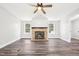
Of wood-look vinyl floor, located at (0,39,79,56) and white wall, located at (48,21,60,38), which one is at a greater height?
white wall, located at (48,21,60,38)

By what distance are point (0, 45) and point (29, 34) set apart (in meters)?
4.80

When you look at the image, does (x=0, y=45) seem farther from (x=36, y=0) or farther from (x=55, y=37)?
(x=55, y=37)

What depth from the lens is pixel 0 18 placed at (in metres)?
4.44

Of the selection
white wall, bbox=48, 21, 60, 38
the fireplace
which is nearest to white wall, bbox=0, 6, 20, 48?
the fireplace

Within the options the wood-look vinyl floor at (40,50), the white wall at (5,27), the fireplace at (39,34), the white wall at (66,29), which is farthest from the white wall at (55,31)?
the white wall at (5,27)

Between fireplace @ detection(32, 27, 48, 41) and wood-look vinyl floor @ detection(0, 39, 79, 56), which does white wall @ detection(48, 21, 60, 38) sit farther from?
wood-look vinyl floor @ detection(0, 39, 79, 56)

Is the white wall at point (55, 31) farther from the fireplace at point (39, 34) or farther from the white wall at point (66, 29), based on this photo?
the white wall at point (66, 29)

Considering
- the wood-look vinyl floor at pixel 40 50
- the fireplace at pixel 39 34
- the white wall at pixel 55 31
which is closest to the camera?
the wood-look vinyl floor at pixel 40 50

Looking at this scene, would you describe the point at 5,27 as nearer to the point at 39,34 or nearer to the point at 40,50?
the point at 40,50

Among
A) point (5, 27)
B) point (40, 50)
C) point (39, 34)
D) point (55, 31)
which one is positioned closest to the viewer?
point (40, 50)

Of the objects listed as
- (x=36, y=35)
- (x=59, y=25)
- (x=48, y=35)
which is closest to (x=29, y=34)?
(x=36, y=35)

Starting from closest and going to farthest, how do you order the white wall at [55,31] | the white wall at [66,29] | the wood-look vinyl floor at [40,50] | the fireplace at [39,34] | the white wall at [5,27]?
the wood-look vinyl floor at [40,50] → the white wall at [5,27] → the white wall at [66,29] → the fireplace at [39,34] → the white wall at [55,31]

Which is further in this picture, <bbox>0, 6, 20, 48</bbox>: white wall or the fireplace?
the fireplace

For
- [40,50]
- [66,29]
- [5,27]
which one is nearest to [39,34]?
[66,29]
